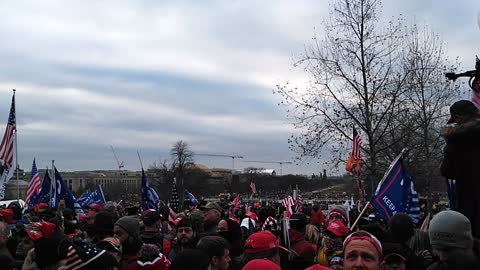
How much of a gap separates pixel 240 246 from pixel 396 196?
2.28 metres

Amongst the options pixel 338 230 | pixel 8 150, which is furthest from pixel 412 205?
pixel 8 150

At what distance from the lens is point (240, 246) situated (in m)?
7.29

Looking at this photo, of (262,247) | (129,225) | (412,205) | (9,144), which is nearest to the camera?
(262,247)

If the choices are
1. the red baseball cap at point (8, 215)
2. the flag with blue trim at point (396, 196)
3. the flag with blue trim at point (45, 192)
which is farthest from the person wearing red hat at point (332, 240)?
the flag with blue trim at point (45, 192)

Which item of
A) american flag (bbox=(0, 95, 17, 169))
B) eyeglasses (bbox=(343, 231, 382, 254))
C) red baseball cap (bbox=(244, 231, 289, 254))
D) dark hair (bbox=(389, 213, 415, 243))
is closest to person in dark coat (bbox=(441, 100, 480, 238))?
dark hair (bbox=(389, 213, 415, 243))

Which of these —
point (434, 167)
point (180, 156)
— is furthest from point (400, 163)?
point (180, 156)

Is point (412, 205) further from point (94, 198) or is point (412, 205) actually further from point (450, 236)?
point (94, 198)

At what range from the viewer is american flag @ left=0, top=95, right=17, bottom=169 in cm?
1616

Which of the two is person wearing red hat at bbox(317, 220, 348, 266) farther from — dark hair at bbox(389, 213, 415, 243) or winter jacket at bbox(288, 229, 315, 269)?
dark hair at bbox(389, 213, 415, 243)

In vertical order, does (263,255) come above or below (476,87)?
below

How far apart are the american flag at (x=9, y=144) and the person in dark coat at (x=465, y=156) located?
538 inches

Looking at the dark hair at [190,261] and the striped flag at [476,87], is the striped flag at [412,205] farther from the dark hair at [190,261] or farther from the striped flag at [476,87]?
the dark hair at [190,261]

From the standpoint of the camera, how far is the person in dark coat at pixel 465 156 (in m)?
4.77

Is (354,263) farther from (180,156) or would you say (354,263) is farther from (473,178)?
(180,156)
